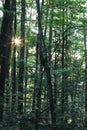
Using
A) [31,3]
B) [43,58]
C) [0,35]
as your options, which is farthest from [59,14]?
[31,3]

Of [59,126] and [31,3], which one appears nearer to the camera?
[59,126]

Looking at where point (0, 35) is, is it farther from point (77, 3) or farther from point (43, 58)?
point (77, 3)

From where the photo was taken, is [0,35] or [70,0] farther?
[70,0]

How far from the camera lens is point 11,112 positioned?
9.99m

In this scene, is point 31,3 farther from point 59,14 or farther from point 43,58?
point 43,58

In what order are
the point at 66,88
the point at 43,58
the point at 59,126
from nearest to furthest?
the point at 43,58
the point at 59,126
the point at 66,88

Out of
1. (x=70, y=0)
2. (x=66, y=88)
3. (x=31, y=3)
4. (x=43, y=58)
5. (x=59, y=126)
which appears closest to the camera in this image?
(x=43, y=58)

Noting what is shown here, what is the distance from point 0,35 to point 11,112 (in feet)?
8.90

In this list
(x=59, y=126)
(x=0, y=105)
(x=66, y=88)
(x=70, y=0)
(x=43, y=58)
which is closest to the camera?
(x=0, y=105)

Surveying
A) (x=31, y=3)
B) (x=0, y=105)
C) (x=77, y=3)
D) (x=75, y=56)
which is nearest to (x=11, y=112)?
(x=0, y=105)

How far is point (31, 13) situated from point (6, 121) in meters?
16.7

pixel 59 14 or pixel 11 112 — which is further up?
pixel 59 14

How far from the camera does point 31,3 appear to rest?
2014 cm

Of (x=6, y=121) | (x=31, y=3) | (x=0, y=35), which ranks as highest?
(x=31, y=3)
